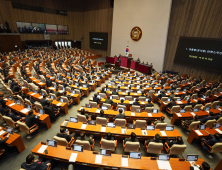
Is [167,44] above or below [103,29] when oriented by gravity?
below

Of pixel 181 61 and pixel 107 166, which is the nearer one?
pixel 107 166

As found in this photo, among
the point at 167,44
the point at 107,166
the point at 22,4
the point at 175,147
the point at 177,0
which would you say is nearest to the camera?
the point at 107,166

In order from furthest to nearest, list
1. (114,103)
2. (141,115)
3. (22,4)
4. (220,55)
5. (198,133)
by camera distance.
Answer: (22,4)
(220,55)
(114,103)
(141,115)
(198,133)

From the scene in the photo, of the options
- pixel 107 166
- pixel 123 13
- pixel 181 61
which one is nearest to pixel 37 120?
pixel 107 166

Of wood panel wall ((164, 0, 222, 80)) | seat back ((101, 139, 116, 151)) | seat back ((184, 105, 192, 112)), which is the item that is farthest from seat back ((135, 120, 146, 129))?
wood panel wall ((164, 0, 222, 80))

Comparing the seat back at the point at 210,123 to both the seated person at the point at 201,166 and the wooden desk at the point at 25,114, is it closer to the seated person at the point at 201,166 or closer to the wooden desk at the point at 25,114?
the seated person at the point at 201,166

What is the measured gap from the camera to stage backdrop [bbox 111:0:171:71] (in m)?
16.6

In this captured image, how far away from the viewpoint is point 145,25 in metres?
18.3

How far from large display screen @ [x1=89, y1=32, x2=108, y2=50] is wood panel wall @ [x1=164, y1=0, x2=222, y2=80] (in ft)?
44.6

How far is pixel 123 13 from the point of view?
20531 millimetres

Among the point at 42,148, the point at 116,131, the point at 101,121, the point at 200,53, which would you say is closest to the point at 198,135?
the point at 116,131

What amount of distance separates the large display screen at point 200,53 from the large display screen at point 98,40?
1517 centimetres

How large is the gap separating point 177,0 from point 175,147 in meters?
17.9

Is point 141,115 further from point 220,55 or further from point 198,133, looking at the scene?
point 220,55
